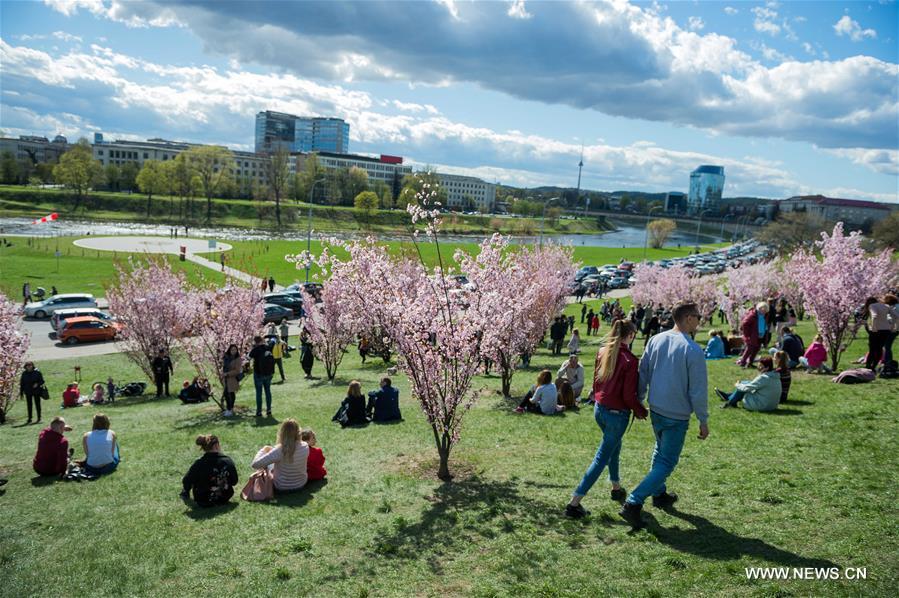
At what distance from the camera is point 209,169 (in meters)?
113

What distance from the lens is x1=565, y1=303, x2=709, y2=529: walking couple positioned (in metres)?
6.00

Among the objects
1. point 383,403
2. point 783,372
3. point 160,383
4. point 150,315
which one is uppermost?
point 783,372

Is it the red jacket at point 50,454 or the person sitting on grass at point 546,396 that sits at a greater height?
the person sitting on grass at point 546,396

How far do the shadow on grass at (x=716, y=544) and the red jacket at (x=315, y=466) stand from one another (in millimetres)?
4647

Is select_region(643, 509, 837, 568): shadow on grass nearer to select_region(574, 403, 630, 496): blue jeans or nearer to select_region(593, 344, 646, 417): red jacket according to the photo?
select_region(574, 403, 630, 496): blue jeans

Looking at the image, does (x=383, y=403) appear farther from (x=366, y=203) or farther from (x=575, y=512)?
(x=366, y=203)

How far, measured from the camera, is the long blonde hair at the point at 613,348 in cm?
638

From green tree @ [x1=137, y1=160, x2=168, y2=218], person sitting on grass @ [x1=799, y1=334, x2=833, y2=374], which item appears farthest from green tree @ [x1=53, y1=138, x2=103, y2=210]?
person sitting on grass @ [x1=799, y1=334, x2=833, y2=374]

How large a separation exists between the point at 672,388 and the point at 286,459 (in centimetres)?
528

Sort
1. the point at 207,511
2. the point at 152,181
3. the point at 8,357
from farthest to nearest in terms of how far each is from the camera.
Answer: the point at 152,181 → the point at 8,357 → the point at 207,511

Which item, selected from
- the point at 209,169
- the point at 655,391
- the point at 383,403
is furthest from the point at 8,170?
the point at 655,391

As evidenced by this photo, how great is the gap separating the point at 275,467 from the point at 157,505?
5.38 ft

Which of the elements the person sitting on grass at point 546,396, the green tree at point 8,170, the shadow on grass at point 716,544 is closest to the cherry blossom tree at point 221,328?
the person sitting on grass at point 546,396

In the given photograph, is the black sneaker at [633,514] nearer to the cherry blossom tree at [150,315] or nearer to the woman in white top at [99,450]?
the woman in white top at [99,450]
